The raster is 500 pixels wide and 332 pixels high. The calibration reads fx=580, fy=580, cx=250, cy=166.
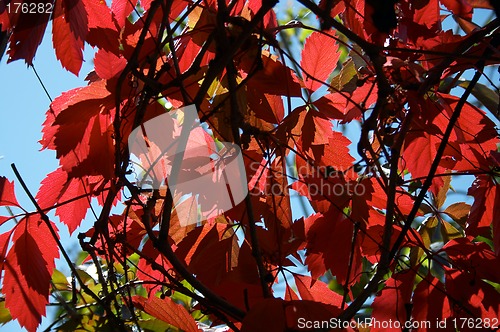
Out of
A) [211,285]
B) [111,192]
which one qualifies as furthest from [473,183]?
[111,192]

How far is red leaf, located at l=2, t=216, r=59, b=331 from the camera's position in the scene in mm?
775

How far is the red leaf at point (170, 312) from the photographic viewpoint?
0.77m

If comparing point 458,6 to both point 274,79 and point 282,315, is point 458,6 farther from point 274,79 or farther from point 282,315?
point 282,315

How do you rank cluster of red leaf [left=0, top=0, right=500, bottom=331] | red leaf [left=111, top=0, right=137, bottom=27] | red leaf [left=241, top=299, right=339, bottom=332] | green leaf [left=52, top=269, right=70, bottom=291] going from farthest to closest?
green leaf [left=52, top=269, right=70, bottom=291], red leaf [left=111, top=0, right=137, bottom=27], cluster of red leaf [left=0, top=0, right=500, bottom=331], red leaf [left=241, top=299, right=339, bottom=332]

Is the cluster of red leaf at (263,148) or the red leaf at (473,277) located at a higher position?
the cluster of red leaf at (263,148)

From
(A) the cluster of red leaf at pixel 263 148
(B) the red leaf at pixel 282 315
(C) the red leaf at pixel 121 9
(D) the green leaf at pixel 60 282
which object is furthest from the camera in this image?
(D) the green leaf at pixel 60 282

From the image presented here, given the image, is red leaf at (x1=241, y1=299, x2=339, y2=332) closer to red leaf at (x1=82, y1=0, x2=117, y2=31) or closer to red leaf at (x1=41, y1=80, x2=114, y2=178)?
red leaf at (x1=41, y1=80, x2=114, y2=178)

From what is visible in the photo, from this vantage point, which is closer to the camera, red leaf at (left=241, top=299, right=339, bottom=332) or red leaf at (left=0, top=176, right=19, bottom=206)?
red leaf at (left=241, top=299, right=339, bottom=332)

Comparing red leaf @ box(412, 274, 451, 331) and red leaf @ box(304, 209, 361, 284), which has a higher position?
red leaf @ box(304, 209, 361, 284)

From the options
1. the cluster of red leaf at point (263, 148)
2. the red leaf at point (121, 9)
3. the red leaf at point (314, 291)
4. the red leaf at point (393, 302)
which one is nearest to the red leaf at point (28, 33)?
the cluster of red leaf at point (263, 148)

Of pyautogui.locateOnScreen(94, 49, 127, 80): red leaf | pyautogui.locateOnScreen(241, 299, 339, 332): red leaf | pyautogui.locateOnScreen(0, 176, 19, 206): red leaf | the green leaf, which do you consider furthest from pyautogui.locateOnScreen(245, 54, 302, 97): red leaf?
the green leaf

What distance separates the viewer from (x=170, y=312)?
30.6 inches

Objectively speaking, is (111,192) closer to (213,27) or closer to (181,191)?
(181,191)

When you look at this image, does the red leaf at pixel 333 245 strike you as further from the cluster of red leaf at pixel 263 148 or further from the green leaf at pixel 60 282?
the green leaf at pixel 60 282
